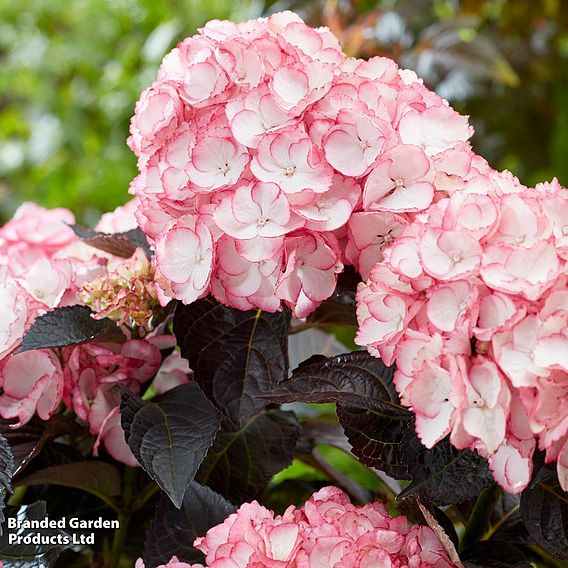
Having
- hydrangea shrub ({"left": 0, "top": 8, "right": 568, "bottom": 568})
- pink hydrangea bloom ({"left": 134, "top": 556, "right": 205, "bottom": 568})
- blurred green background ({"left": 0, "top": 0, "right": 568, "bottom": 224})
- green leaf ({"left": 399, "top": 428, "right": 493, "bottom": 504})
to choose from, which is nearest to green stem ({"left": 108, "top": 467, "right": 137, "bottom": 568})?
hydrangea shrub ({"left": 0, "top": 8, "right": 568, "bottom": 568})

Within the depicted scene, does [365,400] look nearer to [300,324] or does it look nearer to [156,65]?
[300,324]

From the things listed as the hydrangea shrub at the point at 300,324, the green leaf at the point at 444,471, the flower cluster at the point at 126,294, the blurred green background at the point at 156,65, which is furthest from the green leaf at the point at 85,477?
the blurred green background at the point at 156,65

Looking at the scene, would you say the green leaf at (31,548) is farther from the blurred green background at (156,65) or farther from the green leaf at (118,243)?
the blurred green background at (156,65)

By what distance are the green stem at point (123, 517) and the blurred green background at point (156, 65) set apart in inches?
38.2

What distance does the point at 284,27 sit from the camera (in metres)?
0.58

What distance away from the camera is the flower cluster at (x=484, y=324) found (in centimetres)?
42

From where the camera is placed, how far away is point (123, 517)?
67 centimetres

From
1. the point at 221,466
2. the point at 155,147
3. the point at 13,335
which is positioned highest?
the point at 155,147

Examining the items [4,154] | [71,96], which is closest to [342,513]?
[71,96]

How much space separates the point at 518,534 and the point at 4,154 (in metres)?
2.03

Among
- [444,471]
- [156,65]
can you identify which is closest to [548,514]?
[444,471]

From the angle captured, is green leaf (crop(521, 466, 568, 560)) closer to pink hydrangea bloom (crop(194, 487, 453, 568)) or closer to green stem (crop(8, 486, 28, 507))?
pink hydrangea bloom (crop(194, 487, 453, 568))

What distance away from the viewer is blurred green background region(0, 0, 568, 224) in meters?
1.58

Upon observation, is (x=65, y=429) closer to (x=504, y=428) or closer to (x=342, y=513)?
(x=342, y=513)
